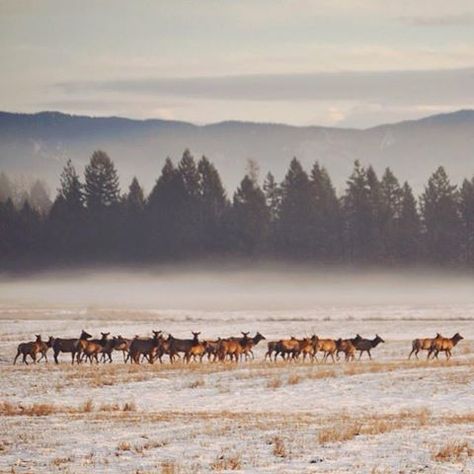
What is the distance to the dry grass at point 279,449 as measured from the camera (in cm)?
2245

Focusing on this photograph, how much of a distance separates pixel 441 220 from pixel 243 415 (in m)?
89.5

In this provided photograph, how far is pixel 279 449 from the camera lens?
74.6 feet

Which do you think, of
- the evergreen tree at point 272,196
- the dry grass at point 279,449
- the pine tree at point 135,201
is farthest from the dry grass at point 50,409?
the pine tree at point 135,201

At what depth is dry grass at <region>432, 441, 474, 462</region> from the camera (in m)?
21.9

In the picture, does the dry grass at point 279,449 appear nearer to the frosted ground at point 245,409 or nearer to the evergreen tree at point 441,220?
the frosted ground at point 245,409

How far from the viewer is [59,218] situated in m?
130

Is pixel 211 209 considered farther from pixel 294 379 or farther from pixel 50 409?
pixel 50 409

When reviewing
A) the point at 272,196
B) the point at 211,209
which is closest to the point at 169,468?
the point at 272,196

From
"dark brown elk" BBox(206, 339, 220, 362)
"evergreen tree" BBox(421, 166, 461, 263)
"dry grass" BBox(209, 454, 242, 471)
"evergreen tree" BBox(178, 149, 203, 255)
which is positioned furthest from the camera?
"evergreen tree" BBox(178, 149, 203, 255)

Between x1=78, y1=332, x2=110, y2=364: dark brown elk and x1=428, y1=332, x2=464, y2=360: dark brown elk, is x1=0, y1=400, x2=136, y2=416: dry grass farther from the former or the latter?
x1=428, y1=332, x2=464, y2=360: dark brown elk

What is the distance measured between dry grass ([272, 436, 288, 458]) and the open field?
0.19 feet

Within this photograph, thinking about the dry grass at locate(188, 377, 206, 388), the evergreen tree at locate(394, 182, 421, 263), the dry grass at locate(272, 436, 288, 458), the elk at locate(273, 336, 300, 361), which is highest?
the evergreen tree at locate(394, 182, 421, 263)

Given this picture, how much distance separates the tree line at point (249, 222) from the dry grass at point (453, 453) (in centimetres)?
9295

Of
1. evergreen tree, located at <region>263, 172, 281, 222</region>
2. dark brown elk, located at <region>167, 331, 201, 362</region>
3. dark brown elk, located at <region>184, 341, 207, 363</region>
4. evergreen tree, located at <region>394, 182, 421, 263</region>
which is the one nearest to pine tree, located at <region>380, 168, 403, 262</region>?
evergreen tree, located at <region>394, 182, 421, 263</region>
